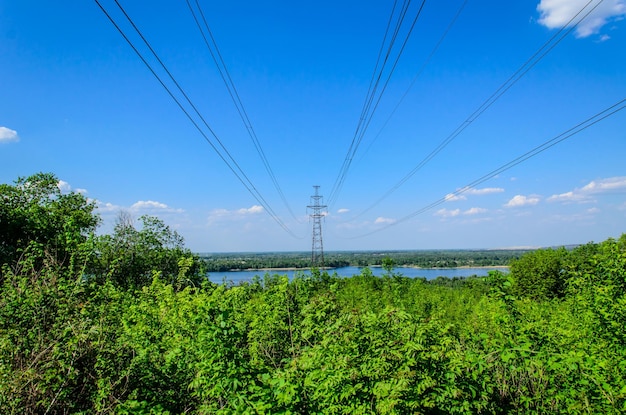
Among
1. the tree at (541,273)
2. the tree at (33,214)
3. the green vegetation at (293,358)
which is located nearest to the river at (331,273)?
the green vegetation at (293,358)

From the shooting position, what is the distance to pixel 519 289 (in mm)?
44938

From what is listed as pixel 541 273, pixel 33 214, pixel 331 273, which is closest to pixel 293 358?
pixel 331 273

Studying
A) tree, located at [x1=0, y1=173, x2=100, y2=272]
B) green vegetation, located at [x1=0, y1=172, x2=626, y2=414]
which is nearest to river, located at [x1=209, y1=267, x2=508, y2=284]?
green vegetation, located at [x1=0, y1=172, x2=626, y2=414]

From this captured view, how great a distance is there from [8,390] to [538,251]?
55003 millimetres

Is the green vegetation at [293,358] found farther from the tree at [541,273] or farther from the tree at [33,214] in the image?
the tree at [541,273]

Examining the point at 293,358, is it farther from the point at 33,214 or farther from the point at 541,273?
the point at 541,273

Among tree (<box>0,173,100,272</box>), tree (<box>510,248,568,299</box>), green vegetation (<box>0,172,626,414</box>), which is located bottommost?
tree (<box>510,248,568,299</box>)

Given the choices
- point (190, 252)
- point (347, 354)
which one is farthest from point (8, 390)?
point (190, 252)

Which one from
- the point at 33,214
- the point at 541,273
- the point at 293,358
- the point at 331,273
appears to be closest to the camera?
the point at 293,358

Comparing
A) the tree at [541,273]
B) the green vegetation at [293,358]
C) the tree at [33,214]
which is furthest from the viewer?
the tree at [541,273]

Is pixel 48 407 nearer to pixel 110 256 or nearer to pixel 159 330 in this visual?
pixel 159 330

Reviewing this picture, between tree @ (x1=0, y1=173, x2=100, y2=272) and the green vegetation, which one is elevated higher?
tree @ (x1=0, y1=173, x2=100, y2=272)

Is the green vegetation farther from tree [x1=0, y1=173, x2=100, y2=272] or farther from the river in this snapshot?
tree [x1=0, y1=173, x2=100, y2=272]

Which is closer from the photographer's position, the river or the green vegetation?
the green vegetation
